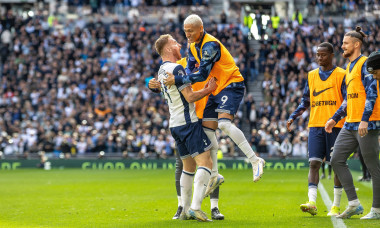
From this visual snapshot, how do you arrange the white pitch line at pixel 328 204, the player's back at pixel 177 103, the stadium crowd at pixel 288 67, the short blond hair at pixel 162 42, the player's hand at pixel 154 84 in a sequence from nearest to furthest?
1. the white pitch line at pixel 328 204
2. the player's back at pixel 177 103
3. the short blond hair at pixel 162 42
4. the player's hand at pixel 154 84
5. the stadium crowd at pixel 288 67

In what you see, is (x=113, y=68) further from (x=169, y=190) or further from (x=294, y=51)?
(x=169, y=190)

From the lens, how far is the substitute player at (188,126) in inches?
374

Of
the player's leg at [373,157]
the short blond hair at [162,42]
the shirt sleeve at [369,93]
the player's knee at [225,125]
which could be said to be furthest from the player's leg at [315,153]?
the short blond hair at [162,42]

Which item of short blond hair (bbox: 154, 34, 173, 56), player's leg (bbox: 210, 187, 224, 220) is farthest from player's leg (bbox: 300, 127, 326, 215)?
short blond hair (bbox: 154, 34, 173, 56)

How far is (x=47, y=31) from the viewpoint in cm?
4059

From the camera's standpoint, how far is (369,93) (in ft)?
30.9

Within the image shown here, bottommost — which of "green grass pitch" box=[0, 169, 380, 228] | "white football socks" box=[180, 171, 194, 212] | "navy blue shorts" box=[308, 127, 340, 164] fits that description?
"green grass pitch" box=[0, 169, 380, 228]

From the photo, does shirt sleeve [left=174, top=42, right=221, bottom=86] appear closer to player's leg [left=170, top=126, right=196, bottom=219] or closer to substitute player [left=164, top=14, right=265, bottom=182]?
substitute player [left=164, top=14, right=265, bottom=182]

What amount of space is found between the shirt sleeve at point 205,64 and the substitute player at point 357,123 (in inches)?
77.2

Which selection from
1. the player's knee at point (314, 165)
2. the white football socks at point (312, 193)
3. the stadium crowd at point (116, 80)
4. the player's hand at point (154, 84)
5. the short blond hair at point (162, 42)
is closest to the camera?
the short blond hair at point (162, 42)

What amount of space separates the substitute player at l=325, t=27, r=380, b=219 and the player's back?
2.15 metres

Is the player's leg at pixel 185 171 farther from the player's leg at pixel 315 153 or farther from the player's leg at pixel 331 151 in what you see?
the player's leg at pixel 331 151

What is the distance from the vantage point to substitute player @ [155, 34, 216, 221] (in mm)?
9508

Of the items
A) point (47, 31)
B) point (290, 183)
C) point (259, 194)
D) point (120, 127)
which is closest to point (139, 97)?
point (120, 127)
